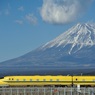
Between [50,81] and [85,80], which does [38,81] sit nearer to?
[50,81]

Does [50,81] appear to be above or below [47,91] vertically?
above

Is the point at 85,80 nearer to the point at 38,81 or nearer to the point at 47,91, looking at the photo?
the point at 38,81

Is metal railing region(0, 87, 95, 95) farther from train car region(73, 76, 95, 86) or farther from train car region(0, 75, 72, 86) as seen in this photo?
train car region(73, 76, 95, 86)

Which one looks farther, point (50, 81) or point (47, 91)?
point (50, 81)

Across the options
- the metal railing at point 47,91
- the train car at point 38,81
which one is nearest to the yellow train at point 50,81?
the train car at point 38,81

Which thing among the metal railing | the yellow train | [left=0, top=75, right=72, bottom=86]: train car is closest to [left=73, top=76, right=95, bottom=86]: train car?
the yellow train

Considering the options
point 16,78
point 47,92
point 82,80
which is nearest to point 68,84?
point 82,80

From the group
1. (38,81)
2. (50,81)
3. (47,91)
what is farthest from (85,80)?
(47,91)

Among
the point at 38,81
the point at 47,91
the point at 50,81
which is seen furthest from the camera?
the point at 38,81

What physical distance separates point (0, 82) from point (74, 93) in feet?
118

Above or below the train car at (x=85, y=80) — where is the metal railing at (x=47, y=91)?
below

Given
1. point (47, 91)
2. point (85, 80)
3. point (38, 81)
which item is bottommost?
point (47, 91)

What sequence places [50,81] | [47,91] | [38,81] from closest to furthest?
[47,91], [50,81], [38,81]

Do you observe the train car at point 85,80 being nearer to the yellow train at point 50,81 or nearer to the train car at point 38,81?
the yellow train at point 50,81
